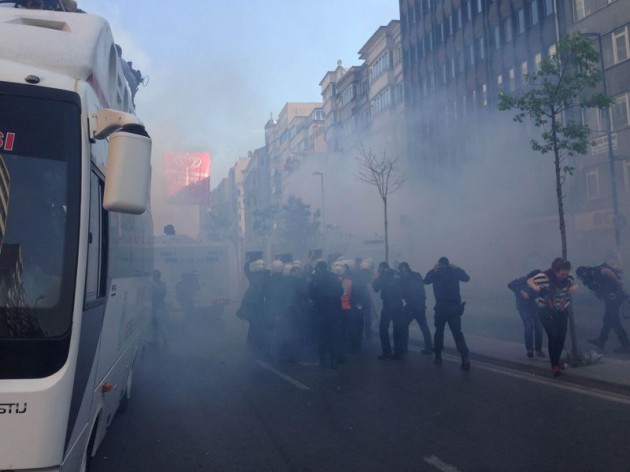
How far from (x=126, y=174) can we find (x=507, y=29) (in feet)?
109

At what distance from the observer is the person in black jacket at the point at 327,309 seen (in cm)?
902

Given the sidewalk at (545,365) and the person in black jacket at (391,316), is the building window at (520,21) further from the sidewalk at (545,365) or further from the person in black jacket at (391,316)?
the person in black jacket at (391,316)

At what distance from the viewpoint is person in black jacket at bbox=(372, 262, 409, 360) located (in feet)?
31.8

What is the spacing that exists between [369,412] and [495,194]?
1061 inches

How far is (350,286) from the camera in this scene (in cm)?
961

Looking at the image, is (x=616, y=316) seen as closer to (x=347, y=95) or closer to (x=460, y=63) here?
(x=460, y=63)

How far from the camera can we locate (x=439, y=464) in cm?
461

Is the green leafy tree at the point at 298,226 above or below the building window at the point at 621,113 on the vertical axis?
below

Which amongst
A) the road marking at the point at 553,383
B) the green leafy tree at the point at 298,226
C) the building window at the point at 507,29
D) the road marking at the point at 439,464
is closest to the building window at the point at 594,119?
the building window at the point at 507,29

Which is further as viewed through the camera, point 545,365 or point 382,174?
point 382,174

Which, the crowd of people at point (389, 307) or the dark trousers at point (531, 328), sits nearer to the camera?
the crowd of people at point (389, 307)

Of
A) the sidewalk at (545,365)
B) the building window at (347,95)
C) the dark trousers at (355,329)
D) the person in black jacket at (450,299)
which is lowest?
the sidewalk at (545,365)

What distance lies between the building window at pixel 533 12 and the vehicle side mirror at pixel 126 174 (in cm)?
3081

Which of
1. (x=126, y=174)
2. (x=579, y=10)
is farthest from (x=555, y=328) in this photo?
(x=579, y=10)
